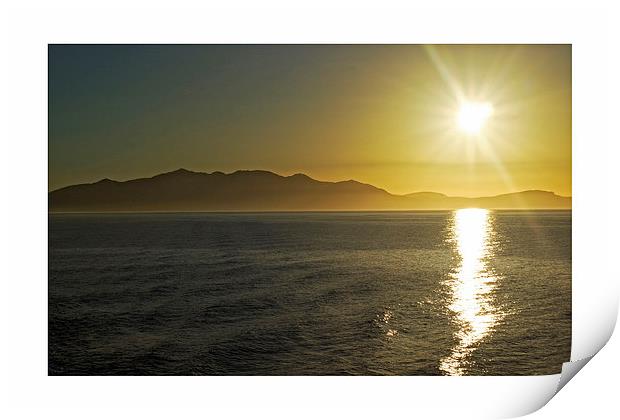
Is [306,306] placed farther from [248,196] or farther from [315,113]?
[248,196]

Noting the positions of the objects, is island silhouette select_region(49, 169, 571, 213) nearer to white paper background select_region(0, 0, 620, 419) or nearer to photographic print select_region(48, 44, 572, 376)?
photographic print select_region(48, 44, 572, 376)

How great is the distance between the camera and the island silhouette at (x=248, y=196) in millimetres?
32241

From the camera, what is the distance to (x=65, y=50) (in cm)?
2309

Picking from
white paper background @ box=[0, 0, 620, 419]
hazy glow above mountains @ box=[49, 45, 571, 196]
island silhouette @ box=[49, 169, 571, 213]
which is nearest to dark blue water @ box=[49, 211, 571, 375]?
island silhouette @ box=[49, 169, 571, 213]

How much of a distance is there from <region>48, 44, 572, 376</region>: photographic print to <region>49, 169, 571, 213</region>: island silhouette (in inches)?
9.3

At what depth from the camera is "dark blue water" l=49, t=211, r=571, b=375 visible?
407 inches

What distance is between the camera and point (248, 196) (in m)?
42.4
